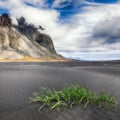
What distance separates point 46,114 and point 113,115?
2.38 m

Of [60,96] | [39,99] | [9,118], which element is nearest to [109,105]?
[60,96]

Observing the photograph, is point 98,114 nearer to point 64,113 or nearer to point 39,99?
point 64,113

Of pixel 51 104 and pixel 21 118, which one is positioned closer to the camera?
pixel 21 118

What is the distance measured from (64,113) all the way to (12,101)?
22.2 feet

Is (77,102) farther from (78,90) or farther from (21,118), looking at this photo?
(21,118)

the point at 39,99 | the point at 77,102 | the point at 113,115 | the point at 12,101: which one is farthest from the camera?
the point at 12,101

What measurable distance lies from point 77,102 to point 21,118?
2234 mm

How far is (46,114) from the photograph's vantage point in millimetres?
10664

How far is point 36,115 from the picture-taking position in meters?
10.7

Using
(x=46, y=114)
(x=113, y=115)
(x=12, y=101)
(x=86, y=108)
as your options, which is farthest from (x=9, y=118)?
(x=12, y=101)

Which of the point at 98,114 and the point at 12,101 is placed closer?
the point at 98,114

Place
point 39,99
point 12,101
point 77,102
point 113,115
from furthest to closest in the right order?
point 12,101 → point 39,99 → point 77,102 → point 113,115

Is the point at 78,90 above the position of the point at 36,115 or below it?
above

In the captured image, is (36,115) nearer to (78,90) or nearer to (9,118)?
(9,118)
